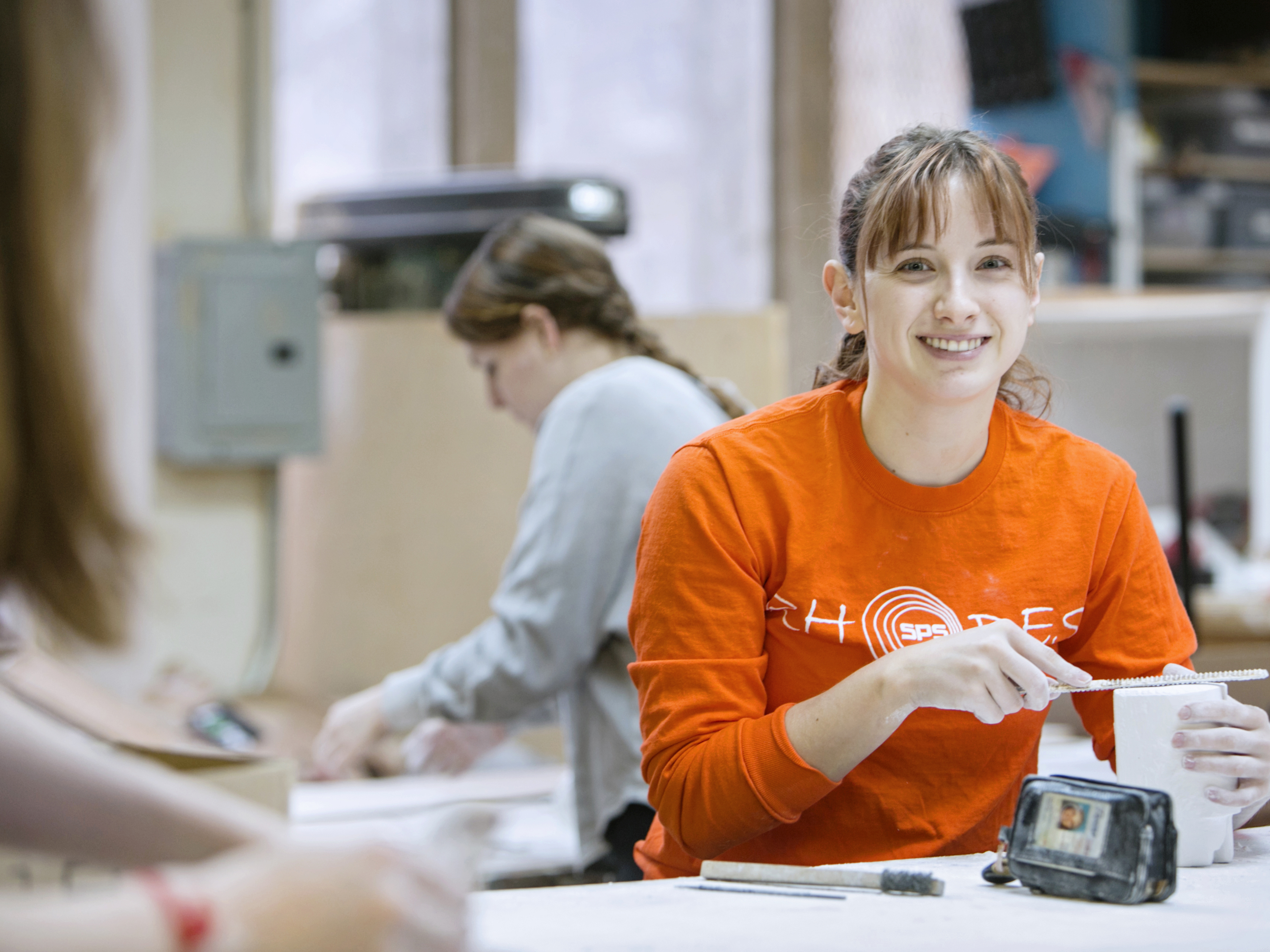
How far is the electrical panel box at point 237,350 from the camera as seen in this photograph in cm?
269

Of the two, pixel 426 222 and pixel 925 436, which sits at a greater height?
pixel 426 222

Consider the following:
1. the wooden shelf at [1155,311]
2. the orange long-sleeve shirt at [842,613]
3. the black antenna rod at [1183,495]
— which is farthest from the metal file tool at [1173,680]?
the wooden shelf at [1155,311]

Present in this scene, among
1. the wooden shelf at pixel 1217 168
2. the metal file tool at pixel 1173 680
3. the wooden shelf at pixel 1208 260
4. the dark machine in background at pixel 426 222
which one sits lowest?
the metal file tool at pixel 1173 680

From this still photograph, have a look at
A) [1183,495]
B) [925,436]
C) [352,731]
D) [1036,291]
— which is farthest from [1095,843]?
[1183,495]

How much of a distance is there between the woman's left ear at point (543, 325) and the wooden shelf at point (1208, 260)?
3404 millimetres

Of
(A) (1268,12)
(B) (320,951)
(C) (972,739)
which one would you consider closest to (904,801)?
(C) (972,739)

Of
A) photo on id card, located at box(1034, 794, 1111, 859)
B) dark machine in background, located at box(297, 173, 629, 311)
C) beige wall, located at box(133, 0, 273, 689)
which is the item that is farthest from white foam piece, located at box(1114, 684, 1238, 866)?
beige wall, located at box(133, 0, 273, 689)

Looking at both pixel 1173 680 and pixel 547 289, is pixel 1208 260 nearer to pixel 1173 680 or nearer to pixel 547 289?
pixel 547 289

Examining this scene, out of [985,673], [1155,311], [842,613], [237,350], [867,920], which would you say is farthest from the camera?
[1155,311]

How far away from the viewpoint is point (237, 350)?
8.88ft

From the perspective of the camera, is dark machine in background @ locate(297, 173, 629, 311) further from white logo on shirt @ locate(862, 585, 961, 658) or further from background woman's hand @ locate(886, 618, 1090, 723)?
background woman's hand @ locate(886, 618, 1090, 723)

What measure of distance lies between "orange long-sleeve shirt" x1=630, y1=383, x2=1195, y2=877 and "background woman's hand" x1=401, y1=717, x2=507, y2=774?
2.16 ft

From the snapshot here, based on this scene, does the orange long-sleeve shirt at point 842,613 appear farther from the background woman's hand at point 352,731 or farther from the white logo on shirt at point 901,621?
the background woman's hand at point 352,731

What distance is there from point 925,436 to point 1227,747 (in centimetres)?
37
